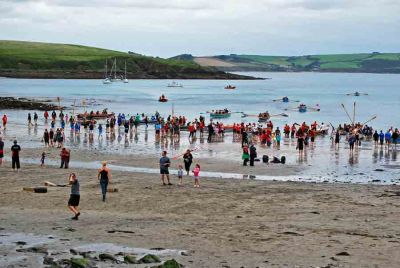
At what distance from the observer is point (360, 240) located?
1894cm

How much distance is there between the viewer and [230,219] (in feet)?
71.7

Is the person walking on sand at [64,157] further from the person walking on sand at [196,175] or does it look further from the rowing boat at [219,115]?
the rowing boat at [219,115]

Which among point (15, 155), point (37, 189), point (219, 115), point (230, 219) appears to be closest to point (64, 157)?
point (15, 155)

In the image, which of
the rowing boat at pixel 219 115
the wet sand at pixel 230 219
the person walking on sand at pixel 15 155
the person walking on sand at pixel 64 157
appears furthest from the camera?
the rowing boat at pixel 219 115

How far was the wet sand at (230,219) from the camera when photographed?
1747 centimetres

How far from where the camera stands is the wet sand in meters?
17.5

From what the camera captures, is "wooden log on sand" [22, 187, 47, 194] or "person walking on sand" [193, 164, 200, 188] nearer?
"wooden log on sand" [22, 187, 47, 194]

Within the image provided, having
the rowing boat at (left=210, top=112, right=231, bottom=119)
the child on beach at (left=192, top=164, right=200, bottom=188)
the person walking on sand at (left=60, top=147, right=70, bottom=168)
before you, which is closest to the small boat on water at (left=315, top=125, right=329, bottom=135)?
the rowing boat at (left=210, top=112, right=231, bottom=119)

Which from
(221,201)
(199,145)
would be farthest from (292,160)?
(221,201)

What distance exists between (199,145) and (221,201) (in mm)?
25668

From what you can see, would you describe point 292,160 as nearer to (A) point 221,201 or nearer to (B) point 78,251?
(A) point 221,201

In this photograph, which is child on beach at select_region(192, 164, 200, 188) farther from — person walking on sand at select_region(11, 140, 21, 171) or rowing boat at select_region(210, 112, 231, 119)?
rowing boat at select_region(210, 112, 231, 119)

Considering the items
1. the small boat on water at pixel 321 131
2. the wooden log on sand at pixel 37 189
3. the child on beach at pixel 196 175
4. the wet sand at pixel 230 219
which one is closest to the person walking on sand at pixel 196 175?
the child on beach at pixel 196 175

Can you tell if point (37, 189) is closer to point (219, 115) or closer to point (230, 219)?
point (230, 219)
